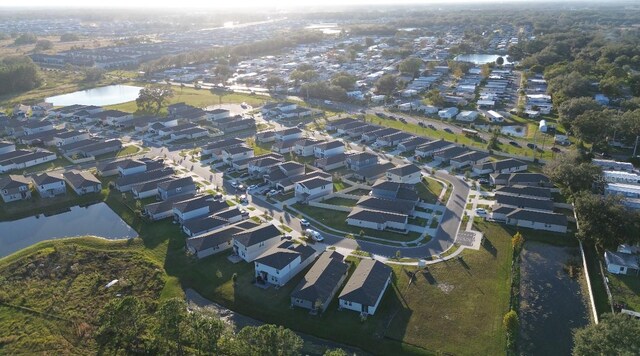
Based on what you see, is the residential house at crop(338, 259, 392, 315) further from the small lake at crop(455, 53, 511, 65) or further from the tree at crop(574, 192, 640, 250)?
the small lake at crop(455, 53, 511, 65)

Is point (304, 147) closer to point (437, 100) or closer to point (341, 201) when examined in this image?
point (341, 201)

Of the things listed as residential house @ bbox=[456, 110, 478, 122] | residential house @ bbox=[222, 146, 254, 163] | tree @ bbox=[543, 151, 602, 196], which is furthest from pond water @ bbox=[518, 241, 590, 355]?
residential house @ bbox=[456, 110, 478, 122]

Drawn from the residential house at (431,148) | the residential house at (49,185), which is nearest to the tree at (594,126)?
the residential house at (431,148)

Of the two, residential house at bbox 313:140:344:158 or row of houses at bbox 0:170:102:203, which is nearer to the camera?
row of houses at bbox 0:170:102:203

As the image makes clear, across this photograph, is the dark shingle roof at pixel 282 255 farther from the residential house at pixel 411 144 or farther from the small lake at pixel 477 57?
the small lake at pixel 477 57

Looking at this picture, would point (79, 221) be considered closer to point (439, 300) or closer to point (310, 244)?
point (310, 244)

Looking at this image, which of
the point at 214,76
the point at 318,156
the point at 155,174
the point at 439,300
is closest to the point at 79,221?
the point at 155,174
